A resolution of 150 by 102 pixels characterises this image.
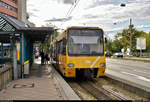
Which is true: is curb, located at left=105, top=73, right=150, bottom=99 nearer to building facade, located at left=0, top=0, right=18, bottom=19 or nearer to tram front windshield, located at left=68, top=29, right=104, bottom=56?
tram front windshield, located at left=68, top=29, right=104, bottom=56

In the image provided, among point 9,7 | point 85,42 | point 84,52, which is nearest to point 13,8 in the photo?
point 9,7

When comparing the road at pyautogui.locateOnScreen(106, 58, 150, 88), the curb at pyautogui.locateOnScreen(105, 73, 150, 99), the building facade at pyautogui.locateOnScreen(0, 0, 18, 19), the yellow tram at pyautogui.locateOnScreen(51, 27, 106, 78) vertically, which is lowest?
the road at pyautogui.locateOnScreen(106, 58, 150, 88)

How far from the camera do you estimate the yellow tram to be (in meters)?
12.0

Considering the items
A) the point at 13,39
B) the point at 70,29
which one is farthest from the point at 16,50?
the point at 70,29

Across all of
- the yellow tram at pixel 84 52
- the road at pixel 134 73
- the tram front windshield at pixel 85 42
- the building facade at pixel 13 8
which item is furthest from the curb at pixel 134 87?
the building facade at pixel 13 8

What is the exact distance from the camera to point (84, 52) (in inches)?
481

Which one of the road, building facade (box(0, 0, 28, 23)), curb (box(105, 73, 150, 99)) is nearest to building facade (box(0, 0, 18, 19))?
building facade (box(0, 0, 28, 23))

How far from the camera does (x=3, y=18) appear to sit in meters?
12.0

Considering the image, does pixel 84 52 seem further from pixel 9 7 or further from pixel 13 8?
pixel 13 8

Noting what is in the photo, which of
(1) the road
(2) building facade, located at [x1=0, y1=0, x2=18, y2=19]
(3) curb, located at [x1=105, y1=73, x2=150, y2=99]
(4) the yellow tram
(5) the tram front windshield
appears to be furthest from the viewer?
(2) building facade, located at [x1=0, y1=0, x2=18, y2=19]

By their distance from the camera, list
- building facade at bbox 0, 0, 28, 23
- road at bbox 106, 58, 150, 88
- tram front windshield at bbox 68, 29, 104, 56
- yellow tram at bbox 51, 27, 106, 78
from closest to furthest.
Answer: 1. yellow tram at bbox 51, 27, 106, 78
2. tram front windshield at bbox 68, 29, 104, 56
3. road at bbox 106, 58, 150, 88
4. building facade at bbox 0, 0, 28, 23

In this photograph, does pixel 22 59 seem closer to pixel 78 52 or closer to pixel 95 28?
pixel 78 52

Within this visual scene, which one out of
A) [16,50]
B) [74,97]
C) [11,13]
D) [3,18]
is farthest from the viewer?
[11,13]

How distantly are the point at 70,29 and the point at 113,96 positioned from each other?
4946mm
